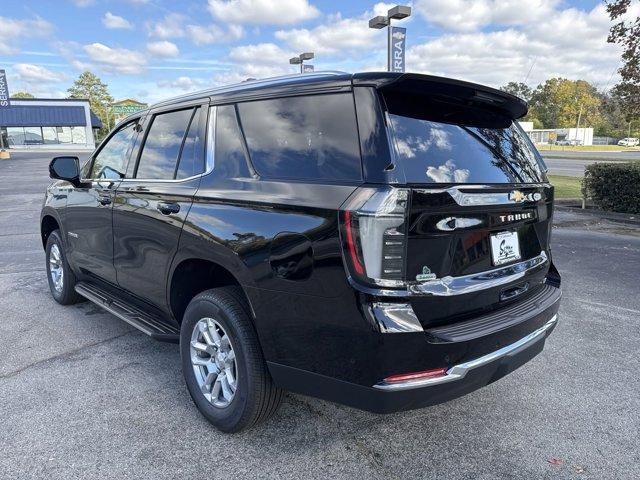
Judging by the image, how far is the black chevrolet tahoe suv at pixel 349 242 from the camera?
217cm

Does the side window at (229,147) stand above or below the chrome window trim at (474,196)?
above

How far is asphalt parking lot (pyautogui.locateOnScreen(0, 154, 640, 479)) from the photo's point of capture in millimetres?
2574

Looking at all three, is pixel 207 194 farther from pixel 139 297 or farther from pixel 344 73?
pixel 139 297

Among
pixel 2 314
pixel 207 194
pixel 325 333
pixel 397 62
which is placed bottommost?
pixel 2 314

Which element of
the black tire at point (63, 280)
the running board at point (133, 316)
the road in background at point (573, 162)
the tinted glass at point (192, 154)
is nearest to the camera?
the tinted glass at point (192, 154)

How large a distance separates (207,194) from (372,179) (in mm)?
1115

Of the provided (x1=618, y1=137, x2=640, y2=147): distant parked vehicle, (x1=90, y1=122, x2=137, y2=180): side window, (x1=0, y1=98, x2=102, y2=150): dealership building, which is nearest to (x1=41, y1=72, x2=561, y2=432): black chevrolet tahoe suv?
(x1=90, y1=122, x2=137, y2=180): side window

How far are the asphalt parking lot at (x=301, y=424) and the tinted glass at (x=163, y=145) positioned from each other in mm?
1446

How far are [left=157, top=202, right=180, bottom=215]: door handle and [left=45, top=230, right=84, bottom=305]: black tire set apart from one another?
Answer: 2.14m

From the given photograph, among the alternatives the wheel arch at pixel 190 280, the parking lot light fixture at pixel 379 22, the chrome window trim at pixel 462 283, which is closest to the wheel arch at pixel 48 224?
the wheel arch at pixel 190 280

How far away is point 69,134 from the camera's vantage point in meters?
57.1

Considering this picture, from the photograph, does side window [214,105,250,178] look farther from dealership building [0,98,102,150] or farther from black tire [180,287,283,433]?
dealership building [0,98,102,150]

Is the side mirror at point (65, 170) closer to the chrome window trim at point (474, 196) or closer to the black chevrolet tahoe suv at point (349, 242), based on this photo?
the black chevrolet tahoe suv at point (349, 242)

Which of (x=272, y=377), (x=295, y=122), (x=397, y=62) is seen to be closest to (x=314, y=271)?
(x=272, y=377)
